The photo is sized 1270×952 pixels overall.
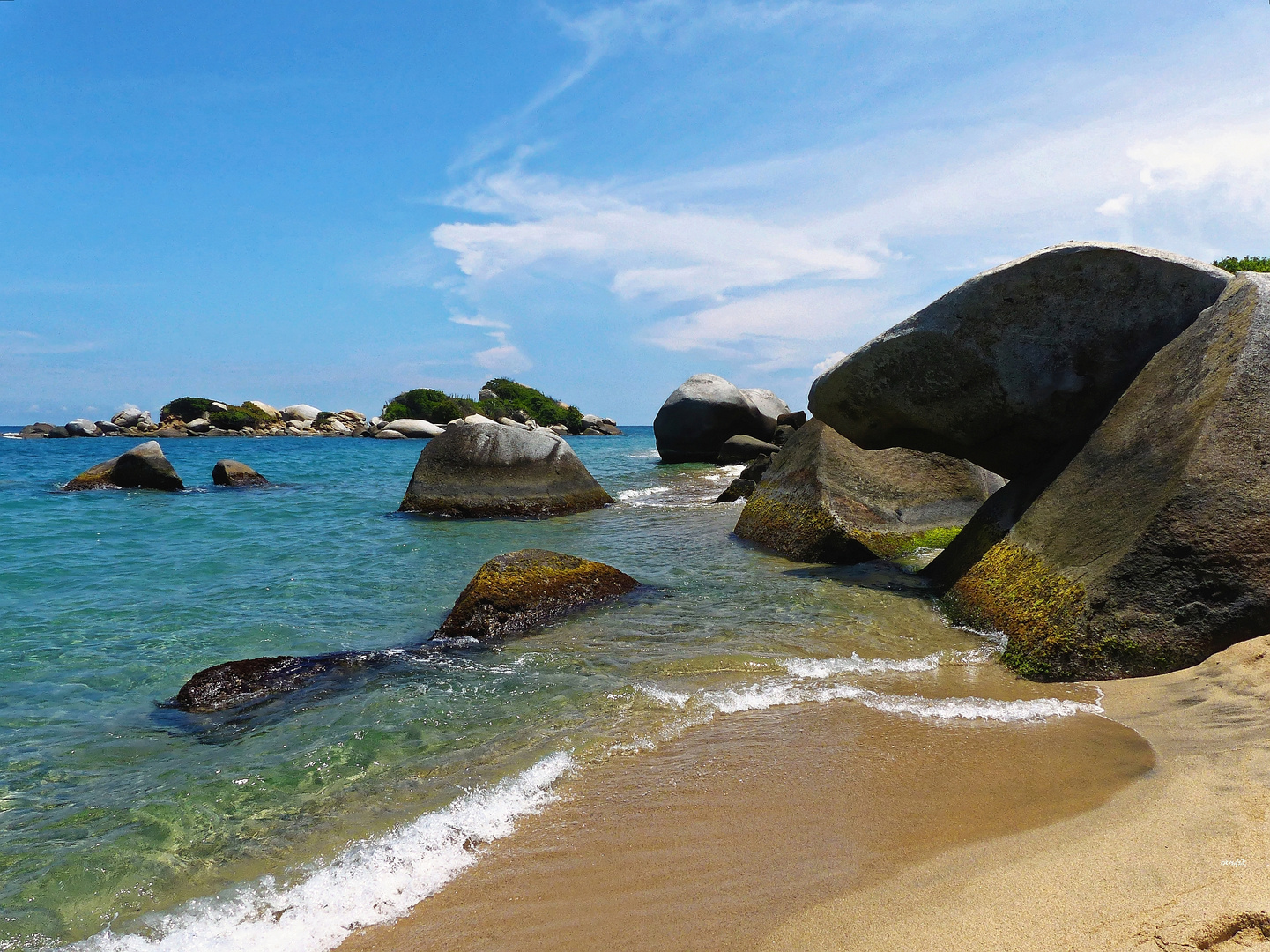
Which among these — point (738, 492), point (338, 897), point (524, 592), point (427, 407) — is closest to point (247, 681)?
point (524, 592)

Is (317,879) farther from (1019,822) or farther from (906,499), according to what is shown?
(906,499)

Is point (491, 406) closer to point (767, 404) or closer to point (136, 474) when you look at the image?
point (767, 404)

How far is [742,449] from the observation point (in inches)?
913

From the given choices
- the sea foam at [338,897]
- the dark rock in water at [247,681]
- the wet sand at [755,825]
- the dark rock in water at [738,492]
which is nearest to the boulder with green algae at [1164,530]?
the wet sand at [755,825]

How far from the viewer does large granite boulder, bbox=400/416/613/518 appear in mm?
12344

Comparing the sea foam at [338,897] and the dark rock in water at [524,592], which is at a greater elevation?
the dark rock in water at [524,592]

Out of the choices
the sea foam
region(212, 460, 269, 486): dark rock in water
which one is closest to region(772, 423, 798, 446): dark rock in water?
region(212, 460, 269, 486): dark rock in water

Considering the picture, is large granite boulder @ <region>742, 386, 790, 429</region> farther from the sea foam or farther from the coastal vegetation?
the coastal vegetation

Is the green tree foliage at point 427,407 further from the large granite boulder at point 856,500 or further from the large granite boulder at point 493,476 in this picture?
the large granite boulder at point 856,500

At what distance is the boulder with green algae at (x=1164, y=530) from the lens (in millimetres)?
3951

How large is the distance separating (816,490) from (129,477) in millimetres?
14869

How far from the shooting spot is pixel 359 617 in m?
6.14

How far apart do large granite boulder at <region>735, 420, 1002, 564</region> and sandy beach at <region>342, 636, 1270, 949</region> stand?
4.51m

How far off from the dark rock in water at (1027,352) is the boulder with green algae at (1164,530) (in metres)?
0.38
